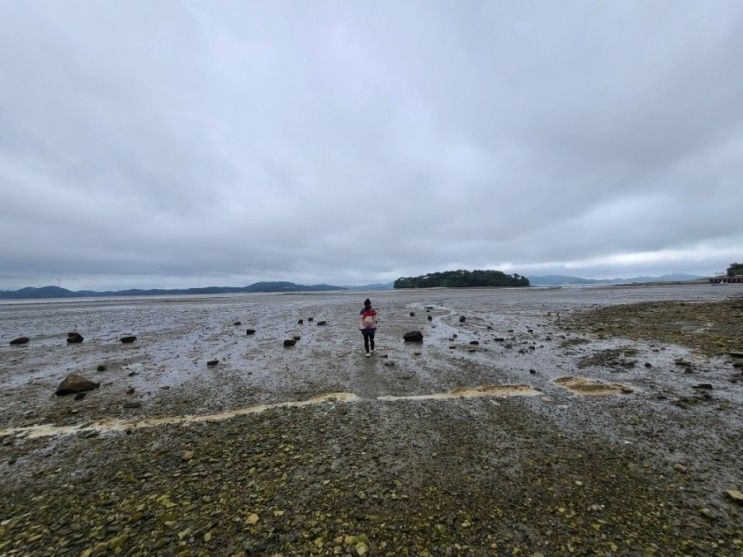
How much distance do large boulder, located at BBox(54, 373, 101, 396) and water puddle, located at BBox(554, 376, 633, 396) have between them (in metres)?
17.0

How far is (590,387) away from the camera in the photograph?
35.1ft

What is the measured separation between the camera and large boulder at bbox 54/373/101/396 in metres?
11.5

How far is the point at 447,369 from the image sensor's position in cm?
1353

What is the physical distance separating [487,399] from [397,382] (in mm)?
3331

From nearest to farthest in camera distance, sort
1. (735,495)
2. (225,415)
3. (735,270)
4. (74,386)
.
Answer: (735,495), (225,415), (74,386), (735,270)

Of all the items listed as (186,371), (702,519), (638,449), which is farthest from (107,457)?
(638,449)

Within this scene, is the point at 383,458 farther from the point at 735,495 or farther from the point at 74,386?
the point at 74,386

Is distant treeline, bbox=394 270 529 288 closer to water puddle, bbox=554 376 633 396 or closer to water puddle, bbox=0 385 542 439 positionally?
water puddle, bbox=554 376 633 396

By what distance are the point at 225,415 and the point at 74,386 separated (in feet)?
23.2

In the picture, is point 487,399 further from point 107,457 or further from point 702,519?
point 107,457

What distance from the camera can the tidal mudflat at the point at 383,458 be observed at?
4445 millimetres

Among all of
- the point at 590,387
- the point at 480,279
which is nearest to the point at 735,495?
the point at 590,387

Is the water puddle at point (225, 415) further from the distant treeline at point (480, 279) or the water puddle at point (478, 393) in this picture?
the distant treeline at point (480, 279)

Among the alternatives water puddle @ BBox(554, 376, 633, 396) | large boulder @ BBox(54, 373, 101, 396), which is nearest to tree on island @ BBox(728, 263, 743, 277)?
water puddle @ BBox(554, 376, 633, 396)
